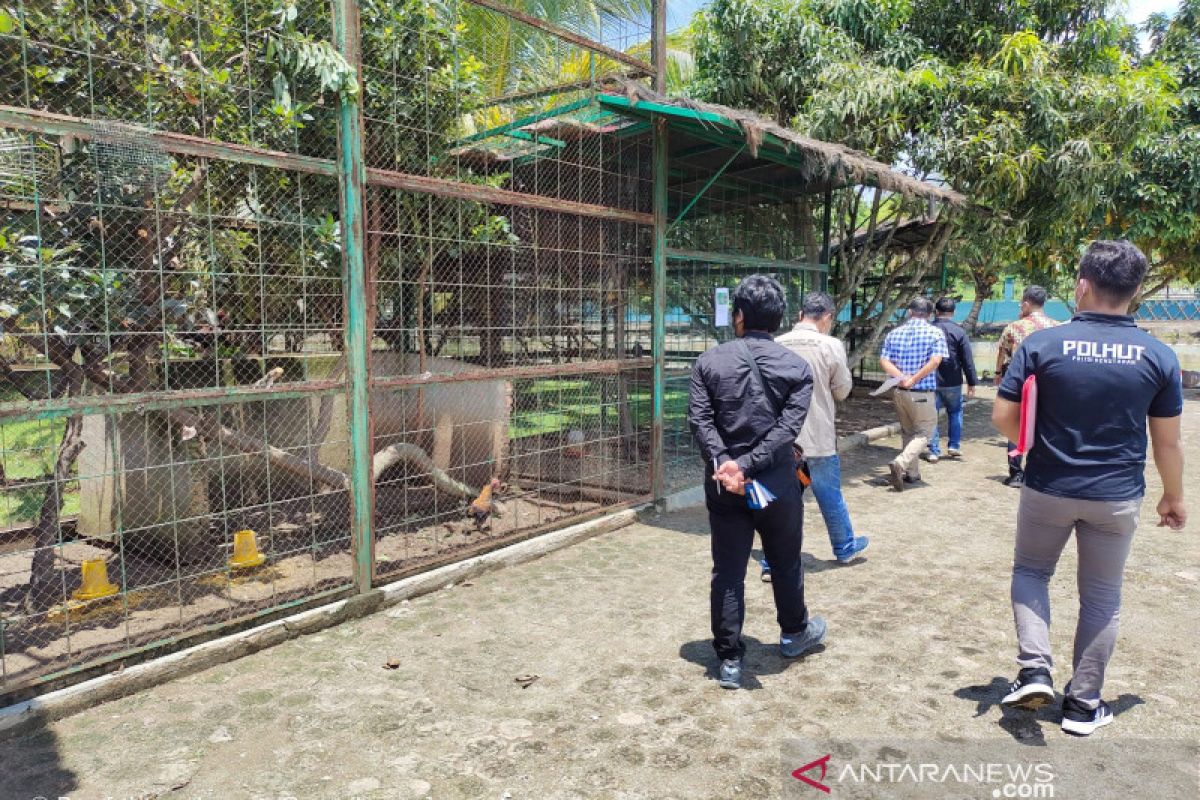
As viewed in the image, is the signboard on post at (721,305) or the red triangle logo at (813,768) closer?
the red triangle logo at (813,768)

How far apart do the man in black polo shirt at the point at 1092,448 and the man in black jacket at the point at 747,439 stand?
2.95ft

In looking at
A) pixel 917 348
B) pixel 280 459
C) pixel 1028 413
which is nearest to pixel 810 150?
pixel 917 348

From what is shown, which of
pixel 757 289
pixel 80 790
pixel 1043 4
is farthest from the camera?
pixel 1043 4

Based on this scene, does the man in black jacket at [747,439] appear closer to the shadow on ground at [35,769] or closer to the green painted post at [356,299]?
the green painted post at [356,299]

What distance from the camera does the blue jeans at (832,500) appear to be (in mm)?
5000

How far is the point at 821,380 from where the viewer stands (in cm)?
477

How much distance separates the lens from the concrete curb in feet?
10.9

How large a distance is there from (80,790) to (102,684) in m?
0.72

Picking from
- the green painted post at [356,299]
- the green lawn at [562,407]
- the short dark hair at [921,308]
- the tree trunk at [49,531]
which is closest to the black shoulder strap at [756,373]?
the green painted post at [356,299]

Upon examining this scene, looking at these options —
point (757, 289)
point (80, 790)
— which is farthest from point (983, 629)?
point (80, 790)

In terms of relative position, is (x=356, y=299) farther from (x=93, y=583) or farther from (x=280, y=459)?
(x=93, y=583)

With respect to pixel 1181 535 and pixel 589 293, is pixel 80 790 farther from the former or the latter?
pixel 1181 535

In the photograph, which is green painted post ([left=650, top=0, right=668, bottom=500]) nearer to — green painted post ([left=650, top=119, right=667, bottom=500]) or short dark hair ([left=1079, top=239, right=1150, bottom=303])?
green painted post ([left=650, top=119, right=667, bottom=500])

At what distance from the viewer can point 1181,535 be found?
19.4 ft
